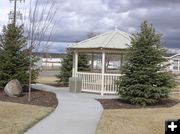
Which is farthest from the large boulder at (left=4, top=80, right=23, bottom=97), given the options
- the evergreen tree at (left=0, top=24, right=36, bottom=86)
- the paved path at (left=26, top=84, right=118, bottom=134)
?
the paved path at (left=26, top=84, right=118, bottom=134)

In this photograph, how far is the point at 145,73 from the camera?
18203 mm

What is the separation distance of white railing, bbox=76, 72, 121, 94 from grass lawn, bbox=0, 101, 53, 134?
6.83m

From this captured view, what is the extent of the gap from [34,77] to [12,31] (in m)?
2.72

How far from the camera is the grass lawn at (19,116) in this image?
11094 millimetres

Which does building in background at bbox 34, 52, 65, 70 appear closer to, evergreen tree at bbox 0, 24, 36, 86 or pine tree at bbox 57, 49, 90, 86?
pine tree at bbox 57, 49, 90, 86

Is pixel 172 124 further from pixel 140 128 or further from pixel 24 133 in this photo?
pixel 140 128

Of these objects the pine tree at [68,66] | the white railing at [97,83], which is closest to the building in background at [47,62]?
the pine tree at [68,66]

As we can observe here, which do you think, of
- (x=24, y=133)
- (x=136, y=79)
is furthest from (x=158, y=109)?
(x=24, y=133)

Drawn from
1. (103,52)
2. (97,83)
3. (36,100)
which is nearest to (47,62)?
(97,83)

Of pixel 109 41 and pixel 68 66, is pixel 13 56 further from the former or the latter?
pixel 68 66

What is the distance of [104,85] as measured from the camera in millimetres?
22562

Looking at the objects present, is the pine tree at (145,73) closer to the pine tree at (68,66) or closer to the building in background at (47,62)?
the building in background at (47,62)

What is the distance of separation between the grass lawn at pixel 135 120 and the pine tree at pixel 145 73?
3.64 ft

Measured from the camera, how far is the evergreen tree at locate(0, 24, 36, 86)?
22.2 metres
